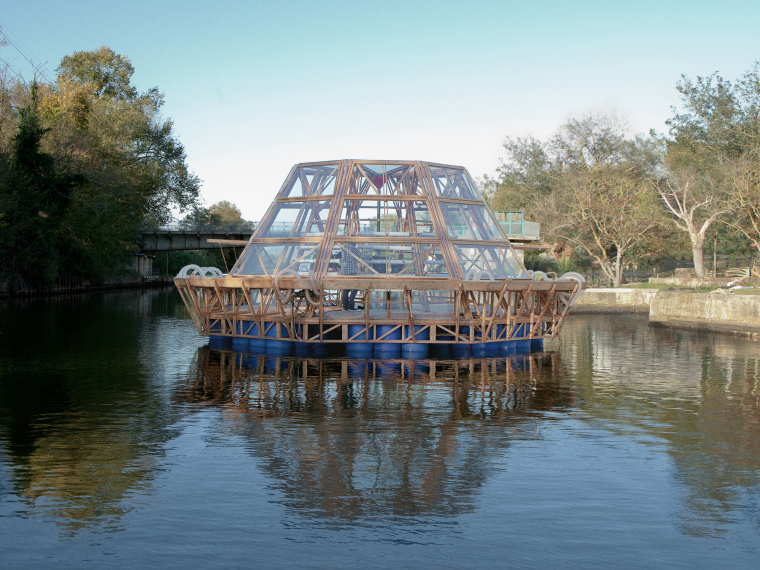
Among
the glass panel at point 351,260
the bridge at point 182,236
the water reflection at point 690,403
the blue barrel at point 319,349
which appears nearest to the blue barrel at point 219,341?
the blue barrel at point 319,349

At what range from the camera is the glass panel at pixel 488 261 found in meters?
27.9

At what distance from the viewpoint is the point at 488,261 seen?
28312 millimetres

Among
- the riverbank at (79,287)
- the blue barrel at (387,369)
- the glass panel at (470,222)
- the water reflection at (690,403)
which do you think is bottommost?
the water reflection at (690,403)

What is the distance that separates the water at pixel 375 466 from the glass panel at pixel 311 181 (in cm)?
905

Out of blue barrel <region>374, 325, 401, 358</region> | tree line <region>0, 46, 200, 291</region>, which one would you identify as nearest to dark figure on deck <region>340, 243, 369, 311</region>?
blue barrel <region>374, 325, 401, 358</region>

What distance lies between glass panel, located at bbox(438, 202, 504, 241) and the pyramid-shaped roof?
0.12ft

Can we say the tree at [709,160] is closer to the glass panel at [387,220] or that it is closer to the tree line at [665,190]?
the tree line at [665,190]

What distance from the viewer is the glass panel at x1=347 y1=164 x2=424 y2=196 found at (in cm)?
2980

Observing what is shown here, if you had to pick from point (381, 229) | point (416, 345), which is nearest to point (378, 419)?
point (416, 345)

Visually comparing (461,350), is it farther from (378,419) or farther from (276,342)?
(378,419)

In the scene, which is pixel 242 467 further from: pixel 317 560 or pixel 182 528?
pixel 317 560

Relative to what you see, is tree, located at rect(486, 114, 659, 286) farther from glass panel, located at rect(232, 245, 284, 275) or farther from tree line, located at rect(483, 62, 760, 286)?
glass panel, located at rect(232, 245, 284, 275)

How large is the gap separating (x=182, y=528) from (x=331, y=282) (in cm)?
1530

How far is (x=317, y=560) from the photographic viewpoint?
8203mm
